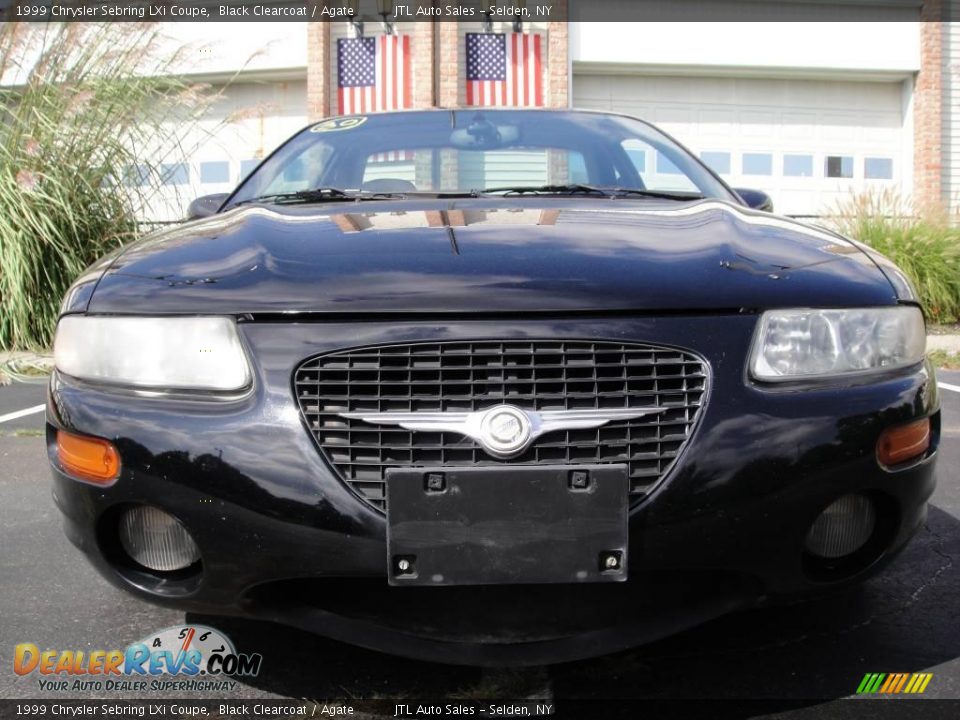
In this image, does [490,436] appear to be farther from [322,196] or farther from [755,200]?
[755,200]

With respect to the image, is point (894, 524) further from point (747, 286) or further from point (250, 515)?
point (250, 515)

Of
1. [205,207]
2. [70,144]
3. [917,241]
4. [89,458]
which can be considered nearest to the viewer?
[89,458]

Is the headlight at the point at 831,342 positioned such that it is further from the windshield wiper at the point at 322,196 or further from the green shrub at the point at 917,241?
the green shrub at the point at 917,241

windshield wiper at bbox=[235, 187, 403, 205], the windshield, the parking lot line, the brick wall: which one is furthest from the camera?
the brick wall

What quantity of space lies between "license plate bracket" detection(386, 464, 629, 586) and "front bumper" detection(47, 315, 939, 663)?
0.05m

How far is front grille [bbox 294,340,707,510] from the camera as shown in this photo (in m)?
1.56

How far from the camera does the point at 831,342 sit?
172cm

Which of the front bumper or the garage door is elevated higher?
the garage door

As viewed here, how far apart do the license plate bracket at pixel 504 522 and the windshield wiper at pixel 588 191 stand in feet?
3.90

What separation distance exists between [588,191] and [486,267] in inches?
38.9

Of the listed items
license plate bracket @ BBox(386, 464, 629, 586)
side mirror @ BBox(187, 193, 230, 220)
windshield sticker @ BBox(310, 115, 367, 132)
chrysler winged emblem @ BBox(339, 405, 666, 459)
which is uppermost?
windshield sticker @ BBox(310, 115, 367, 132)

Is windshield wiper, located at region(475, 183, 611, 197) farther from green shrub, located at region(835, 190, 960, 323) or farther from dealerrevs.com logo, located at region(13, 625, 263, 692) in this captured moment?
green shrub, located at region(835, 190, 960, 323)

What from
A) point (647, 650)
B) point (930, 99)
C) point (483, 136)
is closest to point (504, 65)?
point (930, 99)

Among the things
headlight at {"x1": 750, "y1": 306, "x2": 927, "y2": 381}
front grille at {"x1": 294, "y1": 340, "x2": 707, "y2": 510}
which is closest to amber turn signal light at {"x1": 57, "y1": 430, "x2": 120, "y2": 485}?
front grille at {"x1": 294, "y1": 340, "x2": 707, "y2": 510}
